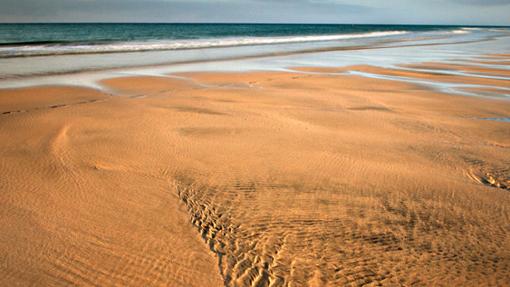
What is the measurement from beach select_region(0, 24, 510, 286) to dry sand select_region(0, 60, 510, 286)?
0.05ft

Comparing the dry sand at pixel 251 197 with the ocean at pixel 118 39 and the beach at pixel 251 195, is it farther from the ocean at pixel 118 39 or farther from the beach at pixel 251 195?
the ocean at pixel 118 39

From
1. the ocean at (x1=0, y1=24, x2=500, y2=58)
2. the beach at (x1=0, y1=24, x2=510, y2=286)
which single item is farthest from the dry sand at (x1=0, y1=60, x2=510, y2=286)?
the ocean at (x1=0, y1=24, x2=500, y2=58)

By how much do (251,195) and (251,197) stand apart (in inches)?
1.7

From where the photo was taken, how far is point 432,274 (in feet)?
8.59

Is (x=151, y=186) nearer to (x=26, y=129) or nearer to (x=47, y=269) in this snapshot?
(x=47, y=269)

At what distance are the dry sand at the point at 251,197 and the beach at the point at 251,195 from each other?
15mm

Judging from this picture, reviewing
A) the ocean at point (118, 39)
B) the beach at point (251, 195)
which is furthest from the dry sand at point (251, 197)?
the ocean at point (118, 39)

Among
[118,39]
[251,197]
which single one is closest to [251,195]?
[251,197]

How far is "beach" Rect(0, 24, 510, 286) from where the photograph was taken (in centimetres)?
267

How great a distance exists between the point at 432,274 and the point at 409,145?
308 centimetres

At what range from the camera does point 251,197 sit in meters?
3.73

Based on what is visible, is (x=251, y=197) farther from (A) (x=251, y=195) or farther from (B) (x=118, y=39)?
(B) (x=118, y=39)

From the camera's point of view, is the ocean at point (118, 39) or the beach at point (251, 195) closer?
the beach at point (251, 195)

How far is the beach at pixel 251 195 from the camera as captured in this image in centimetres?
267
